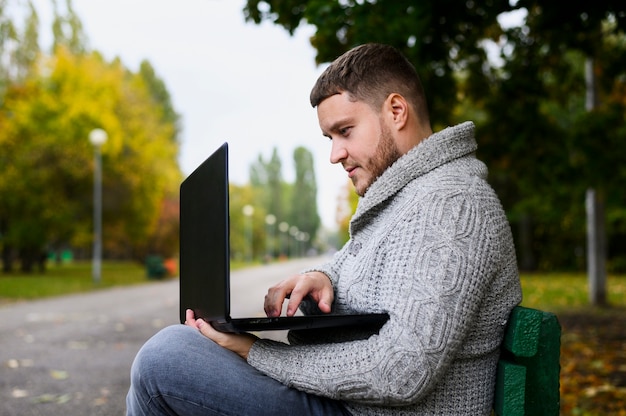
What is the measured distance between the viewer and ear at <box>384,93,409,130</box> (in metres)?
1.77

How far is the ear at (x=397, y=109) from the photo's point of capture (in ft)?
5.82

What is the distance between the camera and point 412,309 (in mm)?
1448

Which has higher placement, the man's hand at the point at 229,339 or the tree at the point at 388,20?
the tree at the point at 388,20

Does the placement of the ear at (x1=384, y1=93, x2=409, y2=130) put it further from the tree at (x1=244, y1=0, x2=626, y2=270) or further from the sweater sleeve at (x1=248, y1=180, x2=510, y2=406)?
the tree at (x1=244, y1=0, x2=626, y2=270)

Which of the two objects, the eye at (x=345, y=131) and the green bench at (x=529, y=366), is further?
the eye at (x=345, y=131)

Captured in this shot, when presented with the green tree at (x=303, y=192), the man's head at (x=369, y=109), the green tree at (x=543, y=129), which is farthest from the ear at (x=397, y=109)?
the green tree at (x=303, y=192)

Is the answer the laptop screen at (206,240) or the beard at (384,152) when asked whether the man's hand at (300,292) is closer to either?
the laptop screen at (206,240)

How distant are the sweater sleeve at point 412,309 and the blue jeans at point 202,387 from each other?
1.8 inches

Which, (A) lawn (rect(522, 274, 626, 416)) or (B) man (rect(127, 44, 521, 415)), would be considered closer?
(B) man (rect(127, 44, 521, 415))

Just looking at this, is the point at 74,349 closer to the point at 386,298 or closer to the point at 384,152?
the point at 384,152

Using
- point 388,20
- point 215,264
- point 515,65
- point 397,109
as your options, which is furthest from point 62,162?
point 215,264

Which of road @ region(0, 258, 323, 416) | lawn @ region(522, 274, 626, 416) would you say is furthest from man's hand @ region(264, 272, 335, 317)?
lawn @ region(522, 274, 626, 416)

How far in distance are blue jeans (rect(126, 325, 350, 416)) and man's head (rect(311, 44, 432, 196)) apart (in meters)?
0.61

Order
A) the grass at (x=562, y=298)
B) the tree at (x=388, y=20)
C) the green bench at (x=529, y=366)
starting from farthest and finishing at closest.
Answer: the grass at (x=562, y=298) < the tree at (x=388, y=20) < the green bench at (x=529, y=366)
